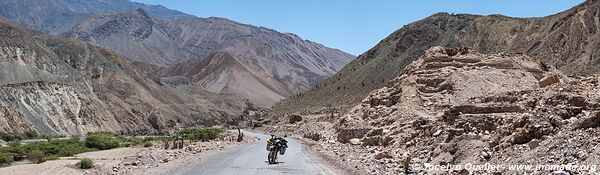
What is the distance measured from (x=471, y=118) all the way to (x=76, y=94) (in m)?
76.1

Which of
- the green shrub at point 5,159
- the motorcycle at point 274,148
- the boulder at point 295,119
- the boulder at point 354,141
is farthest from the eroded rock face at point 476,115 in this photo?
the boulder at point 295,119

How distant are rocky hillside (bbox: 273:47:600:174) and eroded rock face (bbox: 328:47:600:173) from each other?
3 centimetres

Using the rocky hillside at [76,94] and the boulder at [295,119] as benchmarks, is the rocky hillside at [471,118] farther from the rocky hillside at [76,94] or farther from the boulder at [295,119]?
the rocky hillside at [76,94]

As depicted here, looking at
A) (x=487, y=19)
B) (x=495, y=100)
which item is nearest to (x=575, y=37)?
(x=487, y=19)

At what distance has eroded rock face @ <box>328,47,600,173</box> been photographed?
12.7 m

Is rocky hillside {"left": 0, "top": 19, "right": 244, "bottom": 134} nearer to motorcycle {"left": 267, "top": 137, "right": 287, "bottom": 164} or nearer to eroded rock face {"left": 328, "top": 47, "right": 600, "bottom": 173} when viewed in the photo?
eroded rock face {"left": 328, "top": 47, "right": 600, "bottom": 173}

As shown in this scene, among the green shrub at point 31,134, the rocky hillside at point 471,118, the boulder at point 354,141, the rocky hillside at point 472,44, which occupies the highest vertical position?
the rocky hillside at point 472,44

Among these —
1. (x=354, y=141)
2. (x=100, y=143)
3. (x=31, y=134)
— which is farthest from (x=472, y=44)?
(x=100, y=143)

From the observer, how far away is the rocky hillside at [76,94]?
72.4 metres

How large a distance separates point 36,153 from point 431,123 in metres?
26.2

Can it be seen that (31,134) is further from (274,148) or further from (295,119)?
(274,148)

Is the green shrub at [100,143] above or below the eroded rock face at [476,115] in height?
below

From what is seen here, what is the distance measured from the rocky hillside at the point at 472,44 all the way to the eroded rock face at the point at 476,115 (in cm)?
2712

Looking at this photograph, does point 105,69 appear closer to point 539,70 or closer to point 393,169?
point 539,70
